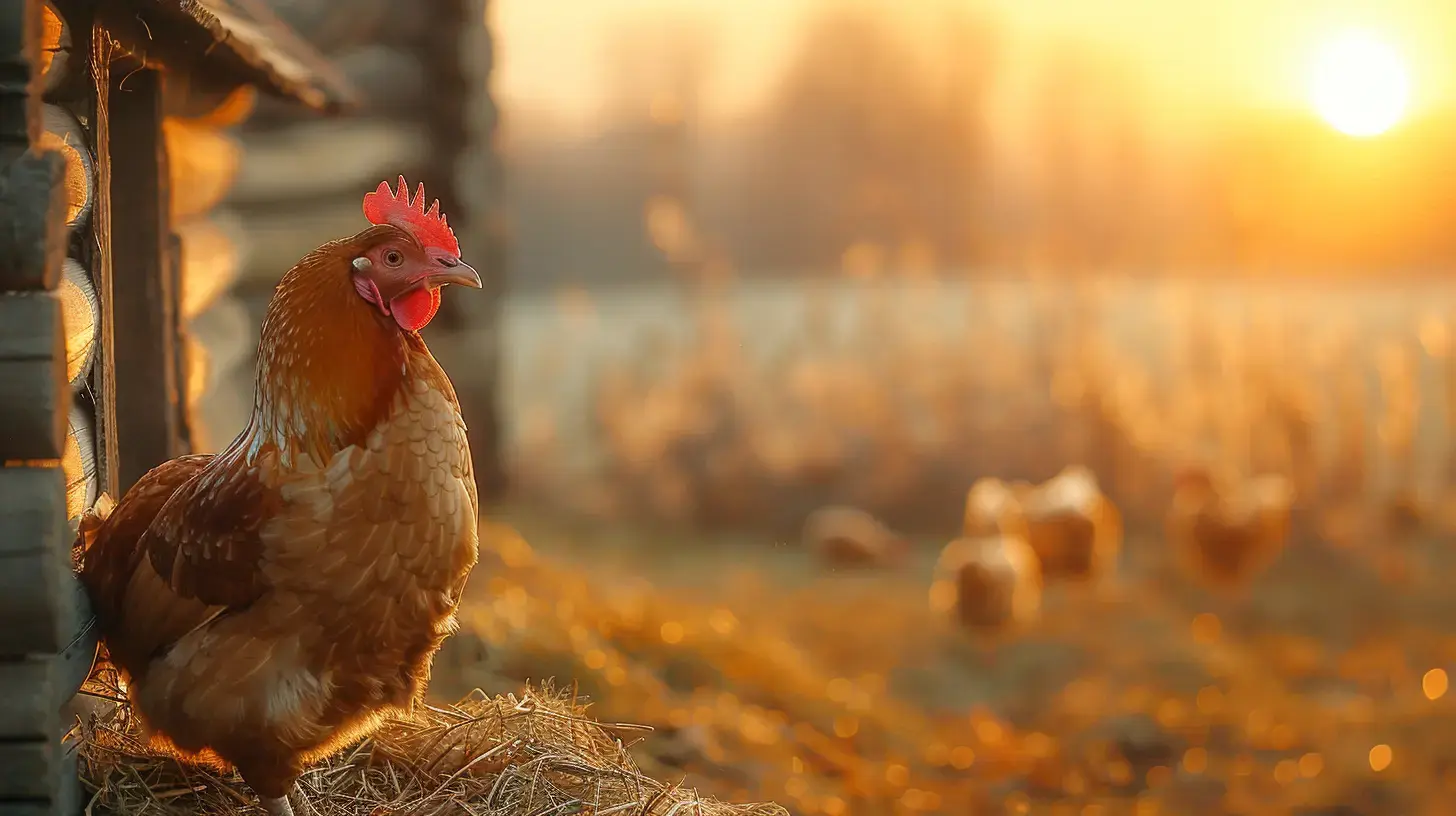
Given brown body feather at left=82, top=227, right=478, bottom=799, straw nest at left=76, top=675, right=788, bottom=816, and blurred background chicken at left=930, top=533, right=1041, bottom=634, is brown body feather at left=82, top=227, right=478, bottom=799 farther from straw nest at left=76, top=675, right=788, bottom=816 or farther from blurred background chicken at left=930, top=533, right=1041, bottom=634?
blurred background chicken at left=930, top=533, right=1041, bottom=634

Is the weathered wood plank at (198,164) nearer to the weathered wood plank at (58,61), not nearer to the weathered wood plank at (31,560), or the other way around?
the weathered wood plank at (58,61)

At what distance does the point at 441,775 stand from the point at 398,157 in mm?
3365

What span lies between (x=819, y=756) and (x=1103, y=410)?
9.45ft

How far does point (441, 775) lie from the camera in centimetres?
237

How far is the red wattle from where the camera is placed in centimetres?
191

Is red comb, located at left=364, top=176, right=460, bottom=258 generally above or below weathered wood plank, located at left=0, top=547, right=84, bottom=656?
above

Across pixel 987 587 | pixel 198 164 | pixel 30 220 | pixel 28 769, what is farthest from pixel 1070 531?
pixel 30 220

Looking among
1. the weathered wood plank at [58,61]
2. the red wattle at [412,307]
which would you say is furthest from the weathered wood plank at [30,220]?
the red wattle at [412,307]

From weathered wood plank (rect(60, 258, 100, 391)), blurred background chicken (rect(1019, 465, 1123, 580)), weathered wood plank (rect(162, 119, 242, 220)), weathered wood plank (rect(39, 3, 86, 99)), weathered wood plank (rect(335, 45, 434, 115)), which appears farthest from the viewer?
blurred background chicken (rect(1019, 465, 1123, 580))

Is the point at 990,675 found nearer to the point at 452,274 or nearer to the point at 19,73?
the point at 452,274

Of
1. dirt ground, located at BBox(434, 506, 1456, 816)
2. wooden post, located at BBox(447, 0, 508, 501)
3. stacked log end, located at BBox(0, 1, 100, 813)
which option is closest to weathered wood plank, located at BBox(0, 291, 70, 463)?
stacked log end, located at BBox(0, 1, 100, 813)

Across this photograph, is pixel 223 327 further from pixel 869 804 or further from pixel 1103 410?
pixel 1103 410

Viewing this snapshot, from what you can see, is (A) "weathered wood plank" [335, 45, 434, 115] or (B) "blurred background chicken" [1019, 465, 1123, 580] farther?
(B) "blurred background chicken" [1019, 465, 1123, 580]

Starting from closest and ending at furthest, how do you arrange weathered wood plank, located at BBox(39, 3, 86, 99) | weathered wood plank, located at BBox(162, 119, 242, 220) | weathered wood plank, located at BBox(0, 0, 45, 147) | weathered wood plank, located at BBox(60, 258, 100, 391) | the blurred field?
weathered wood plank, located at BBox(0, 0, 45, 147) < weathered wood plank, located at BBox(39, 3, 86, 99) < weathered wood plank, located at BBox(60, 258, 100, 391) < weathered wood plank, located at BBox(162, 119, 242, 220) < the blurred field
